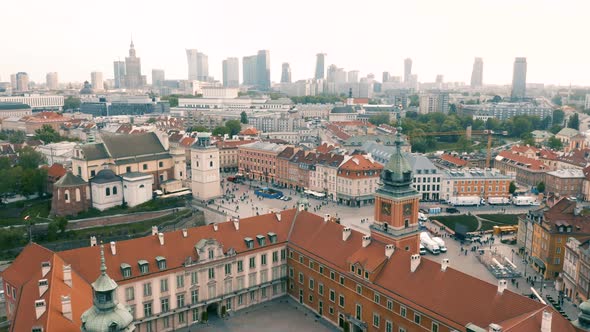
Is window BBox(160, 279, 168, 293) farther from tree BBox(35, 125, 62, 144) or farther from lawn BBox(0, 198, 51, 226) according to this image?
tree BBox(35, 125, 62, 144)

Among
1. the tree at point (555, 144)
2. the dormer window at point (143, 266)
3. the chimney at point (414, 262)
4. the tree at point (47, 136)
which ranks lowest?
the tree at point (555, 144)

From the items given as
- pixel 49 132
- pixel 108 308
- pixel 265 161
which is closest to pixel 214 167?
pixel 265 161

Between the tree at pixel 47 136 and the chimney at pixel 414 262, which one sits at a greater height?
the tree at pixel 47 136

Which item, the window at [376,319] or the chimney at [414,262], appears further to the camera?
the window at [376,319]

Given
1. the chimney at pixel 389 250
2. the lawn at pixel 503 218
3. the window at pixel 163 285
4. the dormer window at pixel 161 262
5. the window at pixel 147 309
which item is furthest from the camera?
the lawn at pixel 503 218

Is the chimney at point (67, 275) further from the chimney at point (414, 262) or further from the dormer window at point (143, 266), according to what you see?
the chimney at point (414, 262)

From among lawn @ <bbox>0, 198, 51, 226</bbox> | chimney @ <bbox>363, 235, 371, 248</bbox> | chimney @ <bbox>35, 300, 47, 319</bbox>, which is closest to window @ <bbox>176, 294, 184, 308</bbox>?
chimney @ <bbox>35, 300, 47, 319</bbox>

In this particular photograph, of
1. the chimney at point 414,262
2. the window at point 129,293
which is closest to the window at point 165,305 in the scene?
the window at point 129,293
